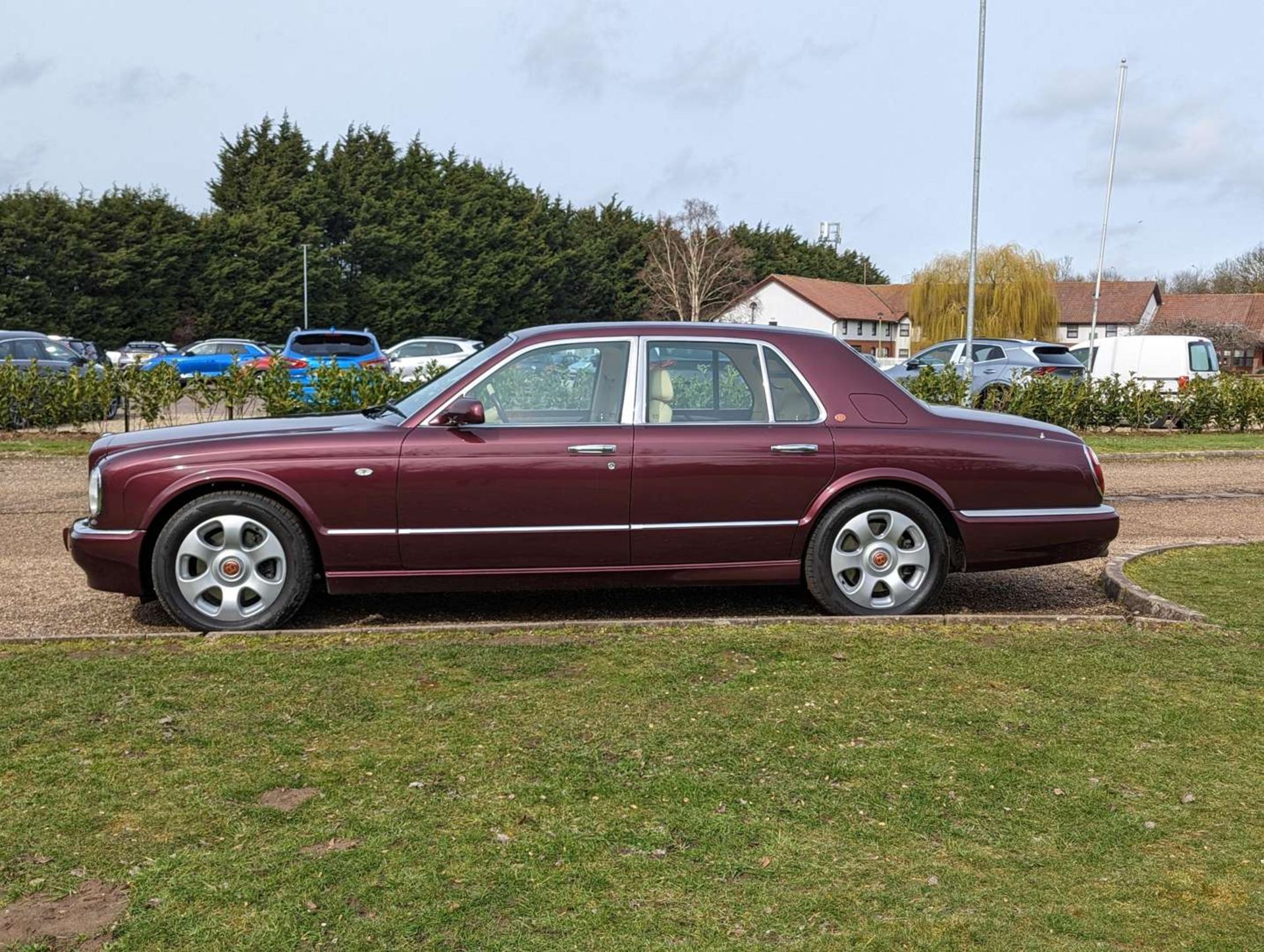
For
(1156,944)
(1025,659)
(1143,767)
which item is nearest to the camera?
(1156,944)

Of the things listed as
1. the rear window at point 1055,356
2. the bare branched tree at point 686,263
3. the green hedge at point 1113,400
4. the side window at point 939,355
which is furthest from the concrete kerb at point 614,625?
the bare branched tree at point 686,263

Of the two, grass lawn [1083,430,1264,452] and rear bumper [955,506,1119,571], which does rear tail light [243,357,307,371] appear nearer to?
grass lawn [1083,430,1264,452]

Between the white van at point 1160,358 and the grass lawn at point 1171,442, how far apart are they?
185 inches

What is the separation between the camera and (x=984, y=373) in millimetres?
23453

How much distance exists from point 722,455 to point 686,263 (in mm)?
82345

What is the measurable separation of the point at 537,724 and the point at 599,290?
80.9 metres

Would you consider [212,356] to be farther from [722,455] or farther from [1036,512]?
[1036,512]

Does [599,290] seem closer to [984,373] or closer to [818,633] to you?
[984,373]

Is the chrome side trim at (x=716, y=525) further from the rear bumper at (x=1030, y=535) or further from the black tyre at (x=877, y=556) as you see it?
the rear bumper at (x=1030, y=535)

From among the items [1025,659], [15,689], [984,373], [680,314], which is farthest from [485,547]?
[680,314]

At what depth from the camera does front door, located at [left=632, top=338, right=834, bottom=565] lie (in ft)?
21.5

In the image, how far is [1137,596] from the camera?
7082 mm

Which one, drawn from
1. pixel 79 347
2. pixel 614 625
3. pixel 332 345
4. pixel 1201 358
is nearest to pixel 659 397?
→ pixel 614 625

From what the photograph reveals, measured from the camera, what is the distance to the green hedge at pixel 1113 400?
19.5 meters
